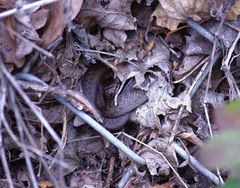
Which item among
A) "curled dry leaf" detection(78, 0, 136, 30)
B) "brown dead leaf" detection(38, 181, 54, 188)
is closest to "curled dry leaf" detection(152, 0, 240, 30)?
"curled dry leaf" detection(78, 0, 136, 30)

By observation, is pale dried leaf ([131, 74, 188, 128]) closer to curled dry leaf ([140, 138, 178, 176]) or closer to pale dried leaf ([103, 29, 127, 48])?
curled dry leaf ([140, 138, 178, 176])

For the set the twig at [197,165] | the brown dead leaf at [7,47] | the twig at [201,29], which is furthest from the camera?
the twig at [201,29]

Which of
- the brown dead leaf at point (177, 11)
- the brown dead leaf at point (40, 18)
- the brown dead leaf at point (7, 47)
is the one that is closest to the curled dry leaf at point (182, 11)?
the brown dead leaf at point (177, 11)

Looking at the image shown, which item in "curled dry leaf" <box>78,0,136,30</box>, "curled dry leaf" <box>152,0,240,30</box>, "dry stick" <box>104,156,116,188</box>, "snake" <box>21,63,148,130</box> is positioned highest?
"curled dry leaf" <box>152,0,240,30</box>

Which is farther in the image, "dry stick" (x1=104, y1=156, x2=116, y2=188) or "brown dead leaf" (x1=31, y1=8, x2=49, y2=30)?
"dry stick" (x1=104, y1=156, x2=116, y2=188)

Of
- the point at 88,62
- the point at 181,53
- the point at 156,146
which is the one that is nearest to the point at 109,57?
the point at 88,62

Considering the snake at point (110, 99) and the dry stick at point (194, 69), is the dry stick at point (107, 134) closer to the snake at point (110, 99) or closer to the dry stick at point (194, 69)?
the snake at point (110, 99)

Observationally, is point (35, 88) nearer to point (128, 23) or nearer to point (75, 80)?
point (75, 80)

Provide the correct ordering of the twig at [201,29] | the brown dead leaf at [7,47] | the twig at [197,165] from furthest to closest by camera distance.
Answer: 1. the twig at [201,29]
2. the twig at [197,165]
3. the brown dead leaf at [7,47]
